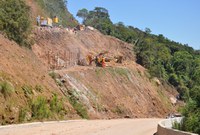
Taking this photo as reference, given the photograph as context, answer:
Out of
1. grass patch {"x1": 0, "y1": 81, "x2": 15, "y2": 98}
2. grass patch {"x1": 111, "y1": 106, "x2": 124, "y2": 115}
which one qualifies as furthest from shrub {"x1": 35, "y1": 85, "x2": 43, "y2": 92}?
grass patch {"x1": 111, "y1": 106, "x2": 124, "y2": 115}

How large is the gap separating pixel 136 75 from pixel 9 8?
34.9 meters

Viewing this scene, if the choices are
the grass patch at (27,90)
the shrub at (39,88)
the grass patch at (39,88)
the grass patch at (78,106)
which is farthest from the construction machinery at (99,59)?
the grass patch at (27,90)

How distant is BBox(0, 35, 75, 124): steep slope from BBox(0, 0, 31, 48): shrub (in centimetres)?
217

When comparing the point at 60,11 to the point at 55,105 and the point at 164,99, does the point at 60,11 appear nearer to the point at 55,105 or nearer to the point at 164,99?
the point at 164,99

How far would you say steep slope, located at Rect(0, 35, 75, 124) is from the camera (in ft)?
94.5

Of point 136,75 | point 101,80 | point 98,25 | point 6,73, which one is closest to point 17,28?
point 6,73

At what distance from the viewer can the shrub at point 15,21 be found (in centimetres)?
4209

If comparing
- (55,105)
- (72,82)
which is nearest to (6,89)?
(55,105)

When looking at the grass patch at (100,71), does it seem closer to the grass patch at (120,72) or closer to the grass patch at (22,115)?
the grass patch at (120,72)

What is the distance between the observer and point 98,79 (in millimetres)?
58812

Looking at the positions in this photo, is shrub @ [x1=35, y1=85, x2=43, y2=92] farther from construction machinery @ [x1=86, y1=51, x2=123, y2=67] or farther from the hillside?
construction machinery @ [x1=86, y1=51, x2=123, y2=67]

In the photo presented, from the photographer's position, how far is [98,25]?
4633 inches

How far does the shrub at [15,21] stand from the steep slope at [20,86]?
2.17 m

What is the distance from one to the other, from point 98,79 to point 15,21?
1860cm
